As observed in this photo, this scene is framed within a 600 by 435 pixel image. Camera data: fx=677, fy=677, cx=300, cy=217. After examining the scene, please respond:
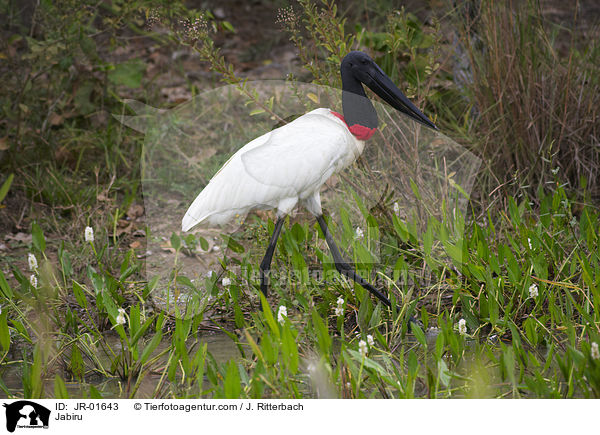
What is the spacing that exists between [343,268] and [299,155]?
0.64 meters

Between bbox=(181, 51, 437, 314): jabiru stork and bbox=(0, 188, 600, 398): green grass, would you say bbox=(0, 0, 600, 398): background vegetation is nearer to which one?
bbox=(0, 188, 600, 398): green grass

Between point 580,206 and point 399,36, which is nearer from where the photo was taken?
point 399,36

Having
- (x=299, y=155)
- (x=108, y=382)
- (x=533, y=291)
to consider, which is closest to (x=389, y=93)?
(x=299, y=155)

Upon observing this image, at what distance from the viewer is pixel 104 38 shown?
5672mm

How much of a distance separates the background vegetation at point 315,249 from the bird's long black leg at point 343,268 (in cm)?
6

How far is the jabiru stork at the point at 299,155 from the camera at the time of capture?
264 centimetres

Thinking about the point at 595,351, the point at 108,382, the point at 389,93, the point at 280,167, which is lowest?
the point at 108,382

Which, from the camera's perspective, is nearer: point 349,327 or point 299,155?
point 299,155

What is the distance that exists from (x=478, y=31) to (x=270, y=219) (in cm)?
188

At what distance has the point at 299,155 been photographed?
265cm

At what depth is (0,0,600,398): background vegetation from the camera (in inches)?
95.0

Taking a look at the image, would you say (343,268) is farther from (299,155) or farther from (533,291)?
(533,291)
